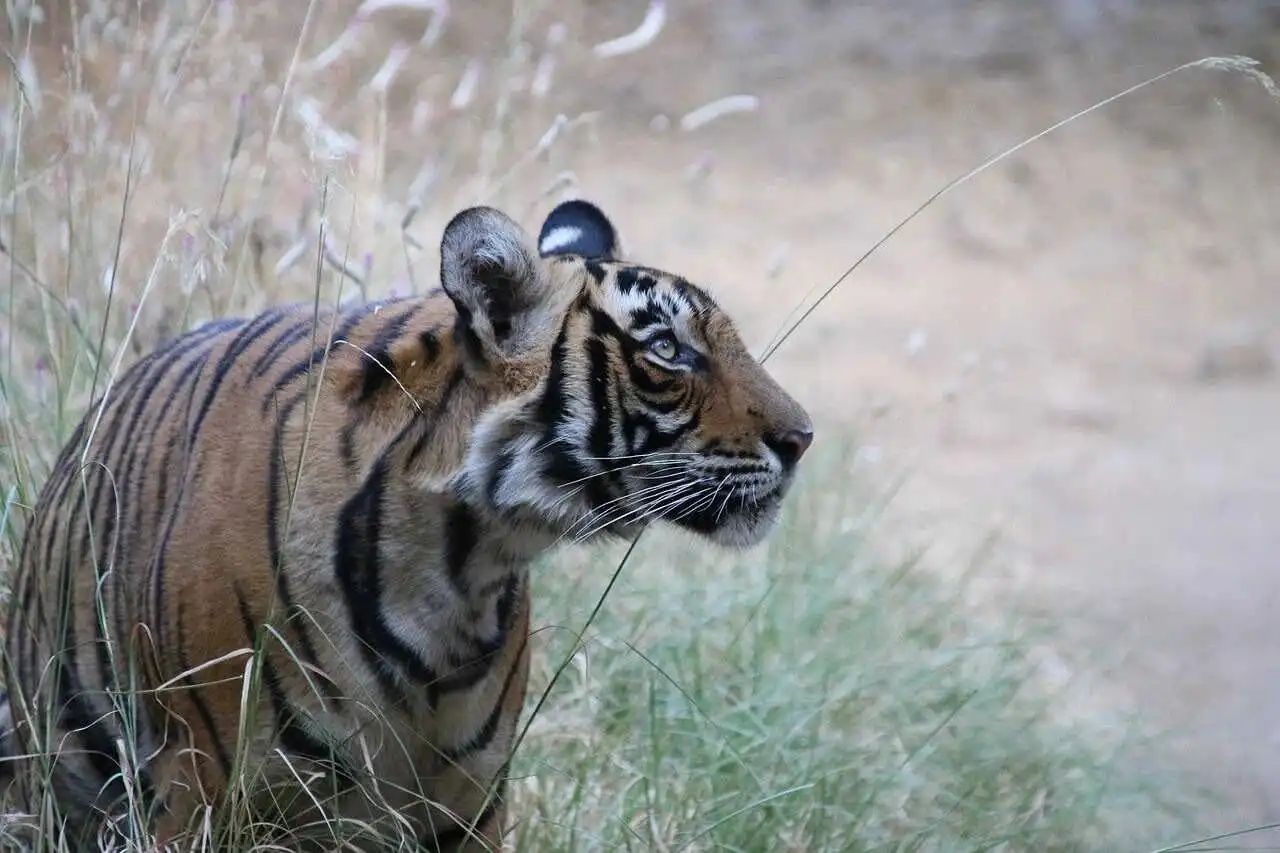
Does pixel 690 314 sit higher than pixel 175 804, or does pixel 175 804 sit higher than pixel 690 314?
pixel 690 314

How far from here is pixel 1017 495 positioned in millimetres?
5633

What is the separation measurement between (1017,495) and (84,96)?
360 cm

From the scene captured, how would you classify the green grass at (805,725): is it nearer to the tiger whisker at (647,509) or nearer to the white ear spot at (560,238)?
the tiger whisker at (647,509)

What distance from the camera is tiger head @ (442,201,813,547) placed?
6.52 feet

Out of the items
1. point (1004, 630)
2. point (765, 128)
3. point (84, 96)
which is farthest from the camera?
point (765, 128)

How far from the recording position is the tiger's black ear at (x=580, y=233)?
91.8 inches

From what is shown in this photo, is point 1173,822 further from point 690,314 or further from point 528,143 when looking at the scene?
point 528,143

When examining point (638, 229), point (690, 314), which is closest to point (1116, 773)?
point (690, 314)

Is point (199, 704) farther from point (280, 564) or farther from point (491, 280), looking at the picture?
point (491, 280)

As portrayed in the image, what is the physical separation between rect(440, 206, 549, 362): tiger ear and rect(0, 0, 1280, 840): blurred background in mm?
401

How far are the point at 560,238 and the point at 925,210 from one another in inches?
228

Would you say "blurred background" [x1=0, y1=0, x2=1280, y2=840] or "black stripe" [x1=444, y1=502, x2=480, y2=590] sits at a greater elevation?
"black stripe" [x1=444, y1=502, x2=480, y2=590]

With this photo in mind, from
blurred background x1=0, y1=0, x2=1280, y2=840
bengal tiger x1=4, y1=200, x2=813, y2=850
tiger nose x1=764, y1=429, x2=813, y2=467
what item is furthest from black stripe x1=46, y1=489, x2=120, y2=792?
tiger nose x1=764, y1=429, x2=813, y2=467

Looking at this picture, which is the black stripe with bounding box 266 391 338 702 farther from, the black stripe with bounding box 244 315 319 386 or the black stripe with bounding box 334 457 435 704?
the black stripe with bounding box 244 315 319 386
